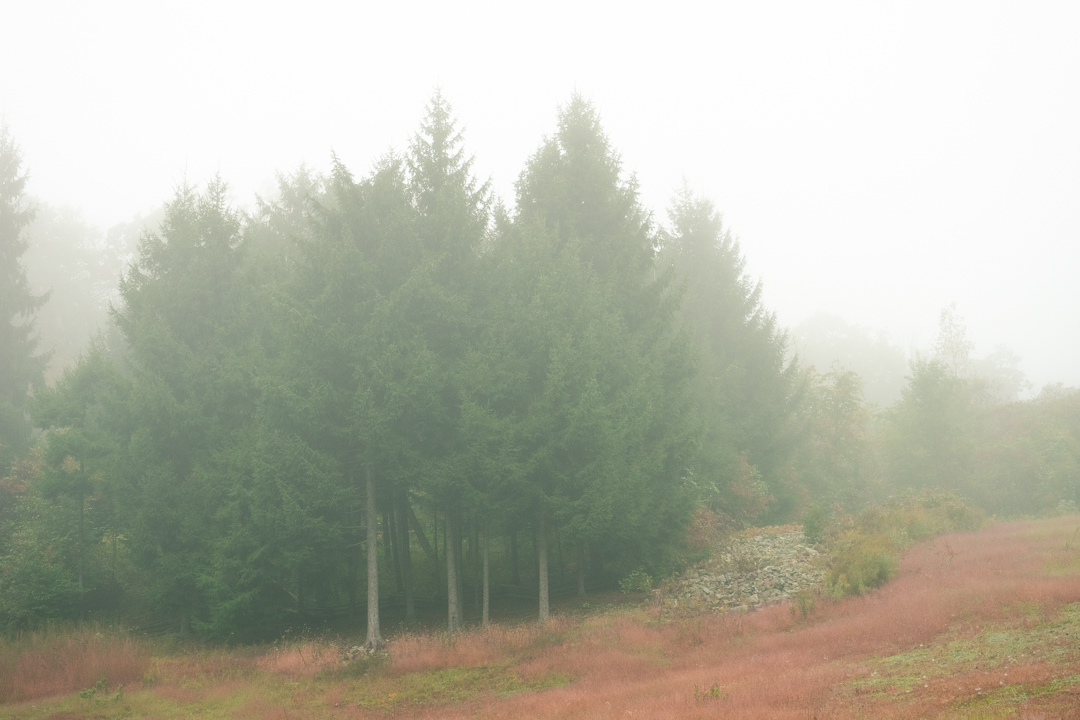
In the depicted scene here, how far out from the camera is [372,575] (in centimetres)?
1677

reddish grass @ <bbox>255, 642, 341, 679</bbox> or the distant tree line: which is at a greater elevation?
the distant tree line

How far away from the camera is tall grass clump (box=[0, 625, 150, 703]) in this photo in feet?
44.8

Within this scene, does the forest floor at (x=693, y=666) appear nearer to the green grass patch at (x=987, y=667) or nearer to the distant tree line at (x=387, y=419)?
the green grass patch at (x=987, y=667)

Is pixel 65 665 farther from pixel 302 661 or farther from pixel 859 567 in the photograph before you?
pixel 859 567

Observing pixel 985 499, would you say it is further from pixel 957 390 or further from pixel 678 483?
pixel 678 483

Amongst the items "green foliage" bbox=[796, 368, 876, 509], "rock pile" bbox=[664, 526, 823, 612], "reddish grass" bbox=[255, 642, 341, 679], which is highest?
"green foliage" bbox=[796, 368, 876, 509]

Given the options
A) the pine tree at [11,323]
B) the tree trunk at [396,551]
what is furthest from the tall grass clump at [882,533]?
the pine tree at [11,323]

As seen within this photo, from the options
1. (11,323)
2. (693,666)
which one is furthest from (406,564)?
(11,323)

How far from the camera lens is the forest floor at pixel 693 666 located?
27.2 feet

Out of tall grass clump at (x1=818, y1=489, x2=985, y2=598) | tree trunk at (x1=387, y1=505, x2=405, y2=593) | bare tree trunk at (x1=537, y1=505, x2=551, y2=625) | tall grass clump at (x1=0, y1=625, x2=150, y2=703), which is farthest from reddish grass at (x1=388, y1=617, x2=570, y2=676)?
tall grass clump at (x1=818, y1=489, x2=985, y2=598)

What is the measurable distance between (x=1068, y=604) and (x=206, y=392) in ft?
76.1

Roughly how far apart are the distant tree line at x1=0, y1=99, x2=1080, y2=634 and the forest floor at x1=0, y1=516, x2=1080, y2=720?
92.7 inches

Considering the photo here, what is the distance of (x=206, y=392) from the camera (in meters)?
20.9

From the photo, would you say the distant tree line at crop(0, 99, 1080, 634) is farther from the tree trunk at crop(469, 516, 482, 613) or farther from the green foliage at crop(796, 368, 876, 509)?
the green foliage at crop(796, 368, 876, 509)
